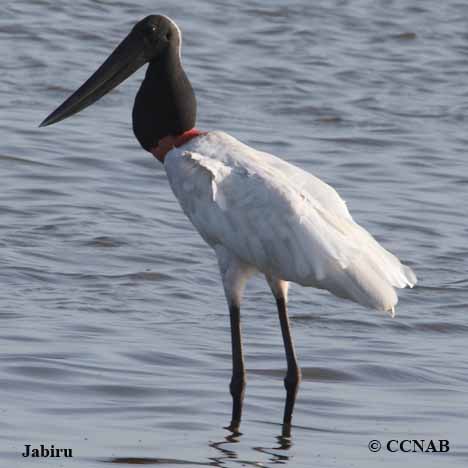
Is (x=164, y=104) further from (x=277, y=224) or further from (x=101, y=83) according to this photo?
(x=277, y=224)

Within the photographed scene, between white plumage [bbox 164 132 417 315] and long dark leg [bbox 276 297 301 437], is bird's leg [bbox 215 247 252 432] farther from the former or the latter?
long dark leg [bbox 276 297 301 437]

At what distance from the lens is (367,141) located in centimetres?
1508

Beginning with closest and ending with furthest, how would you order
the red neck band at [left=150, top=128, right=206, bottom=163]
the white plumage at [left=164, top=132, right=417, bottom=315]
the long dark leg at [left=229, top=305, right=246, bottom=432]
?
the white plumage at [left=164, top=132, right=417, bottom=315] < the long dark leg at [left=229, top=305, right=246, bottom=432] < the red neck band at [left=150, top=128, right=206, bottom=163]

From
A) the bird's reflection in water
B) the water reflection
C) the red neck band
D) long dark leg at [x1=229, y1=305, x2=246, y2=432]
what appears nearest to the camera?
the water reflection

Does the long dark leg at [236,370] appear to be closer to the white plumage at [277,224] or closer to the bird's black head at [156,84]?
the white plumage at [277,224]

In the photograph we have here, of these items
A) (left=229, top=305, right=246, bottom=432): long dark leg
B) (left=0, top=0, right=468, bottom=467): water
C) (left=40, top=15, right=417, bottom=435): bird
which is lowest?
(left=0, top=0, right=468, bottom=467): water

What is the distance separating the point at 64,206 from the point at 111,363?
3870 millimetres

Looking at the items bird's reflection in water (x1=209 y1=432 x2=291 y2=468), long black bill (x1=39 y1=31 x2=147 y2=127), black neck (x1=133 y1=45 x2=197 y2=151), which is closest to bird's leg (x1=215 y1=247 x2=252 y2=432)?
bird's reflection in water (x1=209 y1=432 x2=291 y2=468)

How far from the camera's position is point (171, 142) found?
28.9 ft

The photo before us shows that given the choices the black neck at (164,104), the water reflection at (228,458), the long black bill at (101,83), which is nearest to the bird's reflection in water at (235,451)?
the water reflection at (228,458)

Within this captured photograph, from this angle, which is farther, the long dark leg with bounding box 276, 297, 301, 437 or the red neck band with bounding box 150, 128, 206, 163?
the red neck band with bounding box 150, 128, 206, 163

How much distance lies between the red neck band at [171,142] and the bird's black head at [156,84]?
0.03m

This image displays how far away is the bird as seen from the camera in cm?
779

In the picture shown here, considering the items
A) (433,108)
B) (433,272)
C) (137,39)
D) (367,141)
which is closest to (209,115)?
(367,141)
